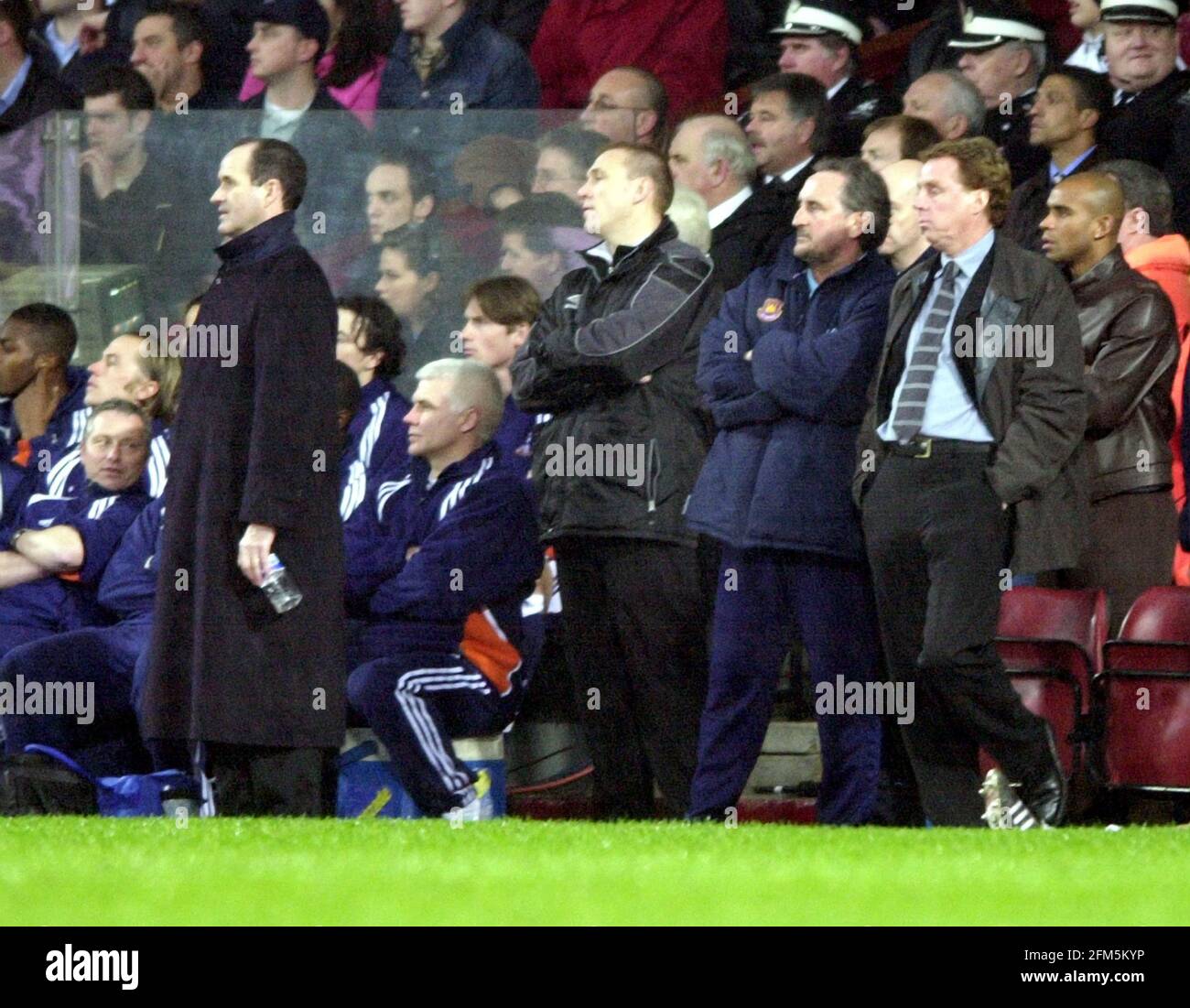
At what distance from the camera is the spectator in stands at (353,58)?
39.6 feet

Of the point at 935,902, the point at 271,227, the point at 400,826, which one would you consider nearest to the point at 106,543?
the point at 271,227

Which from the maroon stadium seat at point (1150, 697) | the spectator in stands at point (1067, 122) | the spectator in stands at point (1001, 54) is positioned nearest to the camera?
the maroon stadium seat at point (1150, 697)

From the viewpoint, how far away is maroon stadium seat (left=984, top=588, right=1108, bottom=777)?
847 centimetres

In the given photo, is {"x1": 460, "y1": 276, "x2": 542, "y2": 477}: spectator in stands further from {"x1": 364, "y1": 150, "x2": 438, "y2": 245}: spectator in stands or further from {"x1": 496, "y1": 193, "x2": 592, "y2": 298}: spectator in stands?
{"x1": 364, "y1": 150, "x2": 438, "y2": 245}: spectator in stands

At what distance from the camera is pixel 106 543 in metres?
9.64

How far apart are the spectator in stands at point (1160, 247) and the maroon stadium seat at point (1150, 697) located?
3.01ft

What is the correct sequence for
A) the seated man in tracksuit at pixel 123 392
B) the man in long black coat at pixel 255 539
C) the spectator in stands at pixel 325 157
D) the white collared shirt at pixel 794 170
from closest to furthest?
the man in long black coat at pixel 255 539, the seated man in tracksuit at pixel 123 392, the white collared shirt at pixel 794 170, the spectator in stands at pixel 325 157

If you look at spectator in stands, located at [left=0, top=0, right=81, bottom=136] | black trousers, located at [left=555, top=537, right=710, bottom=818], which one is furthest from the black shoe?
spectator in stands, located at [left=0, top=0, right=81, bottom=136]

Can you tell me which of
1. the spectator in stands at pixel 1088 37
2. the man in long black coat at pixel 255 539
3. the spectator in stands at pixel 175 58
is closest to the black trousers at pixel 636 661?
the man in long black coat at pixel 255 539

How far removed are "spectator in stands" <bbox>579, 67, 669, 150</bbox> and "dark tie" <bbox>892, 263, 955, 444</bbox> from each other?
8.04ft

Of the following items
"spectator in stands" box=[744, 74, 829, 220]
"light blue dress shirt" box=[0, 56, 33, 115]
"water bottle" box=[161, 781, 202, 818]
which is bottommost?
"water bottle" box=[161, 781, 202, 818]
